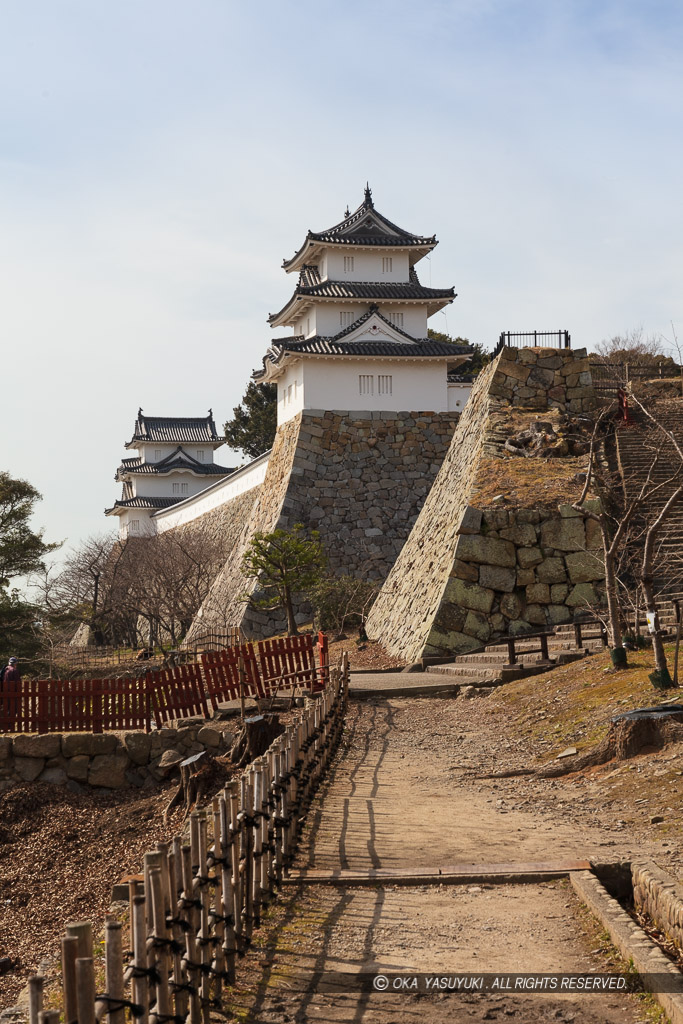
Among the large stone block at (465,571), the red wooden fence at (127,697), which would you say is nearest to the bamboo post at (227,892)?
the red wooden fence at (127,697)

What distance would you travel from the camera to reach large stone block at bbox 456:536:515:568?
20.2 meters

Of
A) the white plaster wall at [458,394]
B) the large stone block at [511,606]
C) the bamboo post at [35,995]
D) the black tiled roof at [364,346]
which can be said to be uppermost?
the black tiled roof at [364,346]

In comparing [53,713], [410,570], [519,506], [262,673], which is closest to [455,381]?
[410,570]

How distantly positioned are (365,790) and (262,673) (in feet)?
20.1

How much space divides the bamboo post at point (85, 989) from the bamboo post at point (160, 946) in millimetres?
714

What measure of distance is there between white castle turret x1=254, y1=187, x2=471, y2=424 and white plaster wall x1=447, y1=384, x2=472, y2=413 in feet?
0.15

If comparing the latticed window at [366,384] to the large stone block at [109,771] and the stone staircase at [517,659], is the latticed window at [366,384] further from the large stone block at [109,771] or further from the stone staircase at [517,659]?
the large stone block at [109,771]

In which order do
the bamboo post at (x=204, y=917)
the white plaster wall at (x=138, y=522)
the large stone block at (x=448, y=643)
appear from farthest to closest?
the white plaster wall at (x=138, y=522)
the large stone block at (x=448, y=643)
the bamboo post at (x=204, y=917)

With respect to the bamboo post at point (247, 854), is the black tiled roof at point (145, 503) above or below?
above

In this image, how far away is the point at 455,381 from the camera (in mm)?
35375

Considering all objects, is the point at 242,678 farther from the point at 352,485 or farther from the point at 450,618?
the point at 352,485

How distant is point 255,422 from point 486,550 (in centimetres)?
3603

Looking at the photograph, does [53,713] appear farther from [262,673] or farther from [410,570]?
[410,570]

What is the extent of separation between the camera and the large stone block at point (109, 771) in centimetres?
1378
